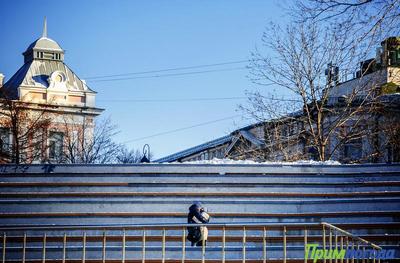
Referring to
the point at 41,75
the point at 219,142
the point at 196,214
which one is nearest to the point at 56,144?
the point at 41,75

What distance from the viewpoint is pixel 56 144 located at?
172ft

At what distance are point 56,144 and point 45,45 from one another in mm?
13800

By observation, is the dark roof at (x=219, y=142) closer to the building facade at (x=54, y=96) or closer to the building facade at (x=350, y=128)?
the building facade at (x=350, y=128)

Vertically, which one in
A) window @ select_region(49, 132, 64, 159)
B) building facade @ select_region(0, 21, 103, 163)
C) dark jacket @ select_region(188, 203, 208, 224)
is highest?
building facade @ select_region(0, 21, 103, 163)

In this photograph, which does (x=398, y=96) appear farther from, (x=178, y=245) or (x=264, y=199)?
(x=178, y=245)

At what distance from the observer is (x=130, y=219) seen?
54.1 ft

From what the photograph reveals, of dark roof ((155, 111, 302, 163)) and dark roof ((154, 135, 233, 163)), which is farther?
dark roof ((154, 135, 233, 163))

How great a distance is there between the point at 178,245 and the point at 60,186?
187 inches

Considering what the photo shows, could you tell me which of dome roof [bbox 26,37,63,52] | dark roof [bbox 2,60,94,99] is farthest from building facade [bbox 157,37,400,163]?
dome roof [bbox 26,37,63,52]

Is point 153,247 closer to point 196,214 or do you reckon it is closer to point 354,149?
point 196,214

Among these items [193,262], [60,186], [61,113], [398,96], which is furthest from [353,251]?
[61,113]

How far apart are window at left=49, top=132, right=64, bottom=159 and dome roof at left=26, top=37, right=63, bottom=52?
11748 mm

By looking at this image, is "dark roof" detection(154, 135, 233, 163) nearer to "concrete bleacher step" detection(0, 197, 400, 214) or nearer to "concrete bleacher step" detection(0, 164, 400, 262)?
"concrete bleacher step" detection(0, 164, 400, 262)

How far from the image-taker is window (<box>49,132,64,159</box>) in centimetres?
4978
